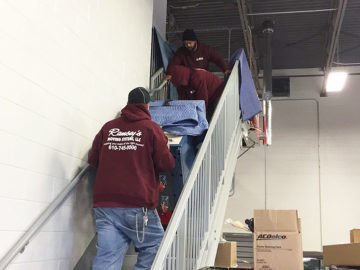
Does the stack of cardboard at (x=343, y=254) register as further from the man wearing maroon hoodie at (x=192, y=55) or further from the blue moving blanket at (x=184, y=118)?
the man wearing maroon hoodie at (x=192, y=55)

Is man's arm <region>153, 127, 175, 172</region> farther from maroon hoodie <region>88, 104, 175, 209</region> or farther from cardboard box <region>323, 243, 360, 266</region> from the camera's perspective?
cardboard box <region>323, 243, 360, 266</region>

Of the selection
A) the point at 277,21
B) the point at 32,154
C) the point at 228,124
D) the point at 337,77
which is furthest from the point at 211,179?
the point at 277,21

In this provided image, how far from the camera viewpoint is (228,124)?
155 inches

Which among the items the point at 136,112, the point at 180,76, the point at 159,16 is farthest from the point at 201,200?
the point at 159,16

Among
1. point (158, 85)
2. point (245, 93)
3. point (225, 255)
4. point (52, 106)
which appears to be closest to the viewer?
point (52, 106)

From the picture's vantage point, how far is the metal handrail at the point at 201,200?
2369 mm

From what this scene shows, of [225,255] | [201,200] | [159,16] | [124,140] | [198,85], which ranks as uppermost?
[159,16]

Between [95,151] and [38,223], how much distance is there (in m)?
0.68

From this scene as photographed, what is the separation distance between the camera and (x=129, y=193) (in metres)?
2.71

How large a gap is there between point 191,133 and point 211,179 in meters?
0.42

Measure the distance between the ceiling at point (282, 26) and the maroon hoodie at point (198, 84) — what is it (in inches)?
116

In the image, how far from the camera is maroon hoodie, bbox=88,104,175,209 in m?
2.72

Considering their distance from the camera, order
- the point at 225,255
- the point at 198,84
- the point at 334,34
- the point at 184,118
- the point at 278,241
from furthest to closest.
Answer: the point at 334,34 < the point at 198,84 < the point at 225,255 < the point at 278,241 < the point at 184,118

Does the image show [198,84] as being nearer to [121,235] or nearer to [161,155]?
[161,155]
